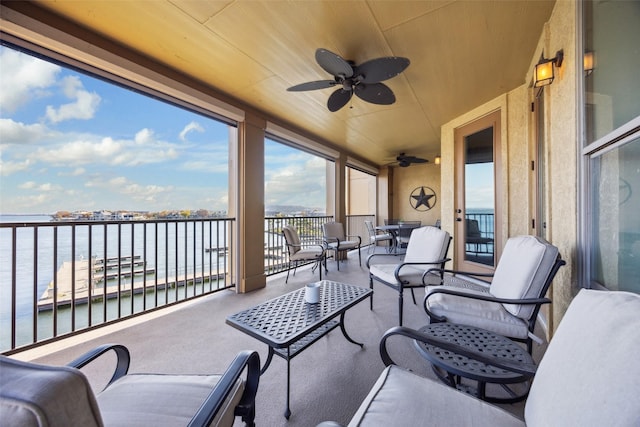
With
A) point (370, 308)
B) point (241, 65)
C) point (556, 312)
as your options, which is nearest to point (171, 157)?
point (241, 65)

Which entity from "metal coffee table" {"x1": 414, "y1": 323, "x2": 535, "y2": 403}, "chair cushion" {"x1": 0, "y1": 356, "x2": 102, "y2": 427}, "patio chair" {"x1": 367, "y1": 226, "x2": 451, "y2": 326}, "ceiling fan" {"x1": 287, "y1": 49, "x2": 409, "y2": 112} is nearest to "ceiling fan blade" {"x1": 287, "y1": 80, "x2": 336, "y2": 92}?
"ceiling fan" {"x1": 287, "y1": 49, "x2": 409, "y2": 112}

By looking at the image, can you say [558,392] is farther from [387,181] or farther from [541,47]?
[387,181]

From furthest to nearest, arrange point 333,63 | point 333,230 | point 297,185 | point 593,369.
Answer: point 297,185, point 333,230, point 333,63, point 593,369

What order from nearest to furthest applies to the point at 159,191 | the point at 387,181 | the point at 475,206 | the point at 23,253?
the point at 23,253 → the point at 159,191 → the point at 475,206 → the point at 387,181

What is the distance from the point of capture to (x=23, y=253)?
1.93m

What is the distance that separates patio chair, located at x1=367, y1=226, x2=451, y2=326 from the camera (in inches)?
93.1

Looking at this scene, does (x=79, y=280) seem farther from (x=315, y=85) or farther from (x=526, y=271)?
(x=526, y=271)

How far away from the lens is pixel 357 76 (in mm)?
2359

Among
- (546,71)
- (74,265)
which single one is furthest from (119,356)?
(546,71)

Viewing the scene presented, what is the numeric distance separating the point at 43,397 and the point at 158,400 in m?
0.66

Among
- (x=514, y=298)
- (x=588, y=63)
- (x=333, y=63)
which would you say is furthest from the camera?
(x=333, y=63)

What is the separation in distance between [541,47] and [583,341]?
8.96ft

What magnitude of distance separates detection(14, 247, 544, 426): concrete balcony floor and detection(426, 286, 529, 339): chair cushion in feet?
1.31

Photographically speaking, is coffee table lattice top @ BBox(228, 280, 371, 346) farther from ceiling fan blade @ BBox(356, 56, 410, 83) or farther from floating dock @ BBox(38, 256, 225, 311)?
ceiling fan blade @ BBox(356, 56, 410, 83)
